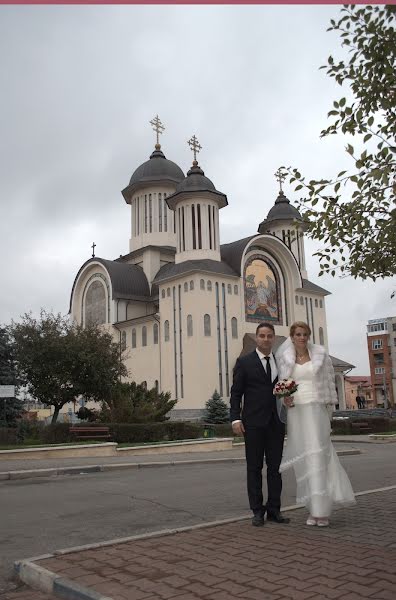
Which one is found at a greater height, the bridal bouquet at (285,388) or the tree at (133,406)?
the tree at (133,406)

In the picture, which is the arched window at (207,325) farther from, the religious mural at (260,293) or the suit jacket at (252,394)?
the suit jacket at (252,394)

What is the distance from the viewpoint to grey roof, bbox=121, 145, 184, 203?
173 feet

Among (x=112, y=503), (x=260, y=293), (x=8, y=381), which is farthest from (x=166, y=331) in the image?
(x=112, y=503)

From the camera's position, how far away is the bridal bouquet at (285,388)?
229 inches

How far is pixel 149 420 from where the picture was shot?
2416 cm

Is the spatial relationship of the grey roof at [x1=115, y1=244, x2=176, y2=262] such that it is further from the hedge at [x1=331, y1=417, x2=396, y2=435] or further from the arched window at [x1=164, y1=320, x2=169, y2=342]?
the hedge at [x1=331, y1=417, x2=396, y2=435]

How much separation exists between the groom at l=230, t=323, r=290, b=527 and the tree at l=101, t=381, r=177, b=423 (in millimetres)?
18060

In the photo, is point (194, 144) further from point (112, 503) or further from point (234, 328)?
point (112, 503)

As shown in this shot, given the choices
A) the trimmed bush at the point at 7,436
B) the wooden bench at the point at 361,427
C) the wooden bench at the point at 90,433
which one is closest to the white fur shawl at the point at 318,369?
the trimmed bush at the point at 7,436

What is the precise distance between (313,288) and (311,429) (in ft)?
146

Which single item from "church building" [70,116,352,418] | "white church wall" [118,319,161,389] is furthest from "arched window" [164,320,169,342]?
"white church wall" [118,319,161,389]

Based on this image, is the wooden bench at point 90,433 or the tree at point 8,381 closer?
the tree at point 8,381

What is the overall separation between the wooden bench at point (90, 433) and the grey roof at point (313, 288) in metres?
29.4

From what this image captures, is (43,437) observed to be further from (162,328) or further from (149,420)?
(162,328)
